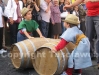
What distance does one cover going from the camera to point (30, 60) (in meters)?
4.88

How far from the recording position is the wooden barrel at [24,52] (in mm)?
4806

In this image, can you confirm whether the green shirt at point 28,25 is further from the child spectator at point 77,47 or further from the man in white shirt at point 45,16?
the man in white shirt at point 45,16

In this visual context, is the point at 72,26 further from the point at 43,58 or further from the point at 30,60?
the point at 30,60

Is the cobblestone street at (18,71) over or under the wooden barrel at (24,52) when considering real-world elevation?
under

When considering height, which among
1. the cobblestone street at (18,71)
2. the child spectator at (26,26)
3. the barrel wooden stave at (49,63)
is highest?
the child spectator at (26,26)

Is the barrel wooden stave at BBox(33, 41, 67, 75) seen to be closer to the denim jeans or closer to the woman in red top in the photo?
the woman in red top

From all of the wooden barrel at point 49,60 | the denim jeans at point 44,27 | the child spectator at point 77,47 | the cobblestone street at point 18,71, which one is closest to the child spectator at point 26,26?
the cobblestone street at point 18,71

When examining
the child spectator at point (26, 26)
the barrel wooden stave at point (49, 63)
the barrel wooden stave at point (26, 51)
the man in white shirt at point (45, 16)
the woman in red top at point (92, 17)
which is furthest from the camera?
the man in white shirt at point (45, 16)

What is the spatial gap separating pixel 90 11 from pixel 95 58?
1.32 m

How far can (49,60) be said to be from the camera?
14.4ft

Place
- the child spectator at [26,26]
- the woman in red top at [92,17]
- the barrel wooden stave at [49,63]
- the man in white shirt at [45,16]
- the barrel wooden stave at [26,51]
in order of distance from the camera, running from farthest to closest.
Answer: the man in white shirt at [45,16]
the child spectator at [26,26]
the woman in red top at [92,17]
the barrel wooden stave at [26,51]
the barrel wooden stave at [49,63]

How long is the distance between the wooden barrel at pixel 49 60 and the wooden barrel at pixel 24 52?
29 cm

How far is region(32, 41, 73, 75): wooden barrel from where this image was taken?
4273 millimetres

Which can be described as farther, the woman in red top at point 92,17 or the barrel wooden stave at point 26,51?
the woman in red top at point 92,17
